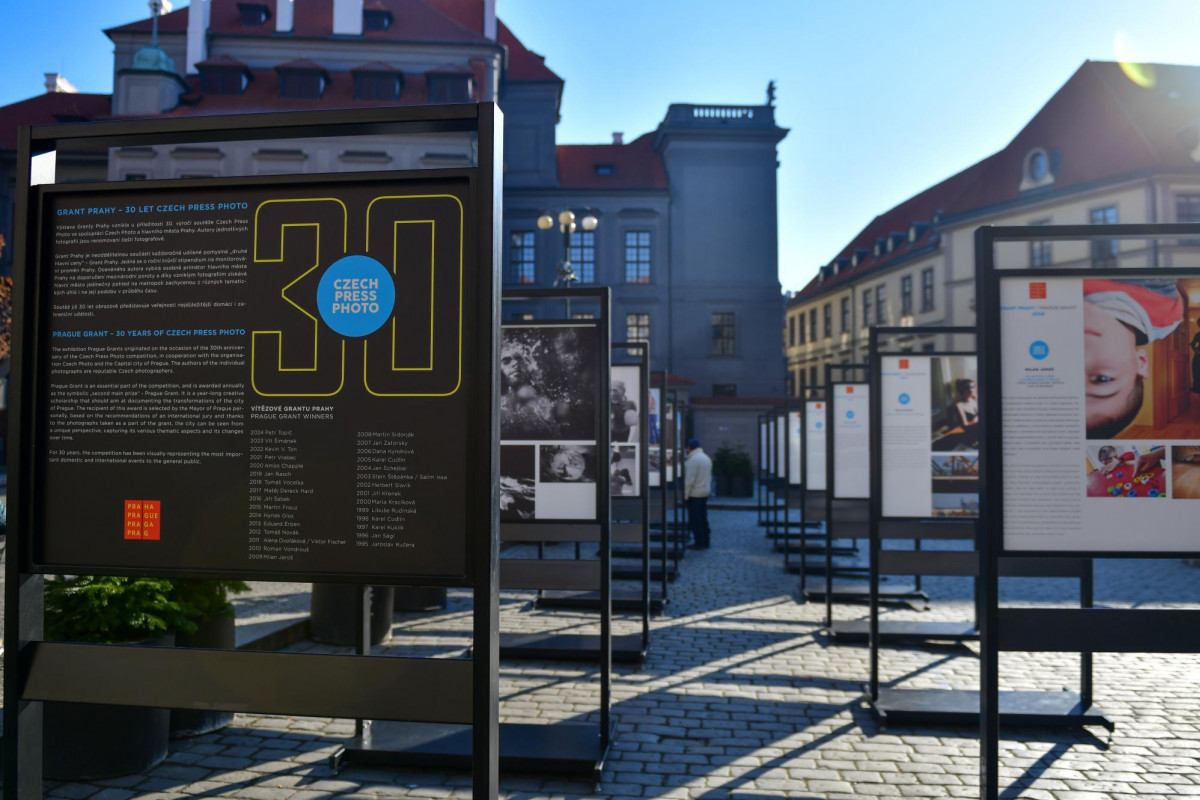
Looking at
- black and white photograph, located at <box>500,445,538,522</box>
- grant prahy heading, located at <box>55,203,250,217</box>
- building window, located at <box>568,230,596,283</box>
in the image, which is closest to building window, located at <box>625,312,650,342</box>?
building window, located at <box>568,230,596,283</box>

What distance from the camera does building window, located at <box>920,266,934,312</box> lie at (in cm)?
4612

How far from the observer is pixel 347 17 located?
134 ft

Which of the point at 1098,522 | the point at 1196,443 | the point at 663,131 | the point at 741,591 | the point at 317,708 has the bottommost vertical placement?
the point at 741,591

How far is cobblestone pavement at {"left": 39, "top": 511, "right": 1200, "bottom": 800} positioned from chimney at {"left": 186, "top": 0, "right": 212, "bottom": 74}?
3888 cm

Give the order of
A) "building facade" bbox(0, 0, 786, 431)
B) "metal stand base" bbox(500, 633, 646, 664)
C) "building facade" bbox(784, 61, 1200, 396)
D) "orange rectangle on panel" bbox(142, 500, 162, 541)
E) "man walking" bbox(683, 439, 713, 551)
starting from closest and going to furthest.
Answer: "orange rectangle on panel" bbox(142, 500, 162, 541)
"metal stand base" bbox(500, 633, 646, 664)
"man walking" bbox(683, 439, 713, 551)
"building facade" bbox(784, 61, 1200, 396)
"building facade" bbox(0, 0, 786, 431)

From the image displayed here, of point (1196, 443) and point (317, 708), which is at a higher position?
point (1196, 443)

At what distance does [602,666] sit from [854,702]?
226 cm

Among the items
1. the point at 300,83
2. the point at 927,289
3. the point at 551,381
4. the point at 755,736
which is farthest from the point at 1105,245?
the point at 551,381

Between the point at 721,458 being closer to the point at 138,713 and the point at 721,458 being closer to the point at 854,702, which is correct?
the point at 854,702

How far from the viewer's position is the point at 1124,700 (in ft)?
21.6

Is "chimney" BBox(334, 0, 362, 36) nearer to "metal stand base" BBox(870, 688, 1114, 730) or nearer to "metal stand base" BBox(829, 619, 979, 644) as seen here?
"metal stand base" BBox(829, 619, 979, 644)

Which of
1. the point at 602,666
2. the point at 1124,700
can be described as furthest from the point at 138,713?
the point at 1124,700

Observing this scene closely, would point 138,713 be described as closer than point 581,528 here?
Yes

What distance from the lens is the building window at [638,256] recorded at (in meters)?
44.6
